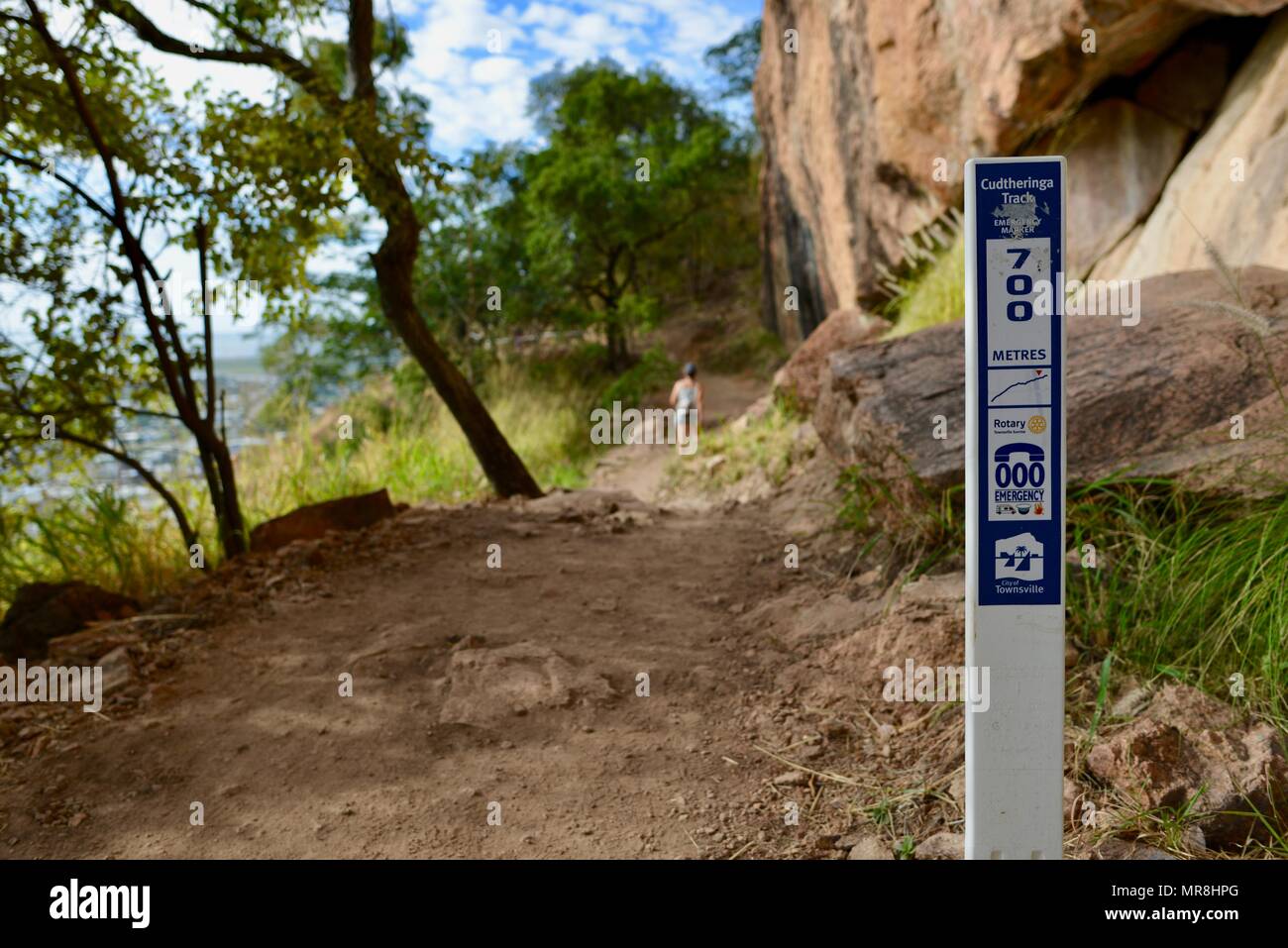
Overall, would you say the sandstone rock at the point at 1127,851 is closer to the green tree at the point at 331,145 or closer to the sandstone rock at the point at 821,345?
the green tree at the point at 331,145

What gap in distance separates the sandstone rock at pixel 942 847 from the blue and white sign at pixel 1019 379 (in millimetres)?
1073

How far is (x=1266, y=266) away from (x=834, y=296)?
28.6ft

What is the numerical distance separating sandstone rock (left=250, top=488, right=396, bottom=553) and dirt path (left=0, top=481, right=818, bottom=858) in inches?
25.7

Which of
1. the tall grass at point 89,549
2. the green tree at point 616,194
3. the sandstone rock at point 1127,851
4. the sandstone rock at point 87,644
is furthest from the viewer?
the green tree at point 616,194

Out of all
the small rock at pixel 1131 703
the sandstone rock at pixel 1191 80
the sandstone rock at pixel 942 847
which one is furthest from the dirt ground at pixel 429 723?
the sandstone rock at pixel 1191 80

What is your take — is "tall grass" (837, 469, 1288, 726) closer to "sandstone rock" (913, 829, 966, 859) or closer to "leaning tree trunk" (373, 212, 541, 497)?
"sandstone rock" (913, 829, 966, 859)

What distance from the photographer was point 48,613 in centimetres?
574

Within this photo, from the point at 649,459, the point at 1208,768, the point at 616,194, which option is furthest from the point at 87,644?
the point at 616,194

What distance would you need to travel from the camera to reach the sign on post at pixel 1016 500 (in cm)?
249

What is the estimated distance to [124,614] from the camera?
6023 mm

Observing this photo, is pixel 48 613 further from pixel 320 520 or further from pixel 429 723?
pixel 429 723

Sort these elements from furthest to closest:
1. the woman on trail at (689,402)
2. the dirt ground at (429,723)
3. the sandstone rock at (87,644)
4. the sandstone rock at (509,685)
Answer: the woman on trail at (689,402), the sandstone rock at (87,644), the sandstone rock at (509,685), the dirt ground at (429,723)

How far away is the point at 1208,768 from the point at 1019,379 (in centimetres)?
160

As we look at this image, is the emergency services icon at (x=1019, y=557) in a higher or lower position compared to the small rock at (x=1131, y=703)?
higher
